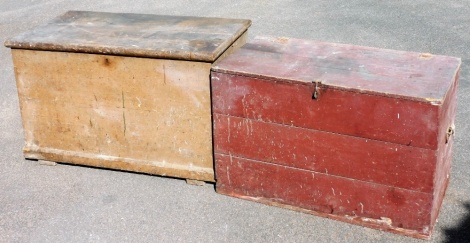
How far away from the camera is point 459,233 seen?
416 centimetres

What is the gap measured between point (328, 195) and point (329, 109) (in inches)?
24.2

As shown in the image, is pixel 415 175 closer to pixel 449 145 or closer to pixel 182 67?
pixel 449 145

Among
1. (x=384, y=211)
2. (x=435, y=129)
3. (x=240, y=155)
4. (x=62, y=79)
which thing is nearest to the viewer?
(x=435, y=129)

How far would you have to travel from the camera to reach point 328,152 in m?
4.13

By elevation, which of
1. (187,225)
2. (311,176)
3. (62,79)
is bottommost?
(187,225)

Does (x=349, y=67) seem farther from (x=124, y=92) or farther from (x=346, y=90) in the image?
(x=124, y=92)

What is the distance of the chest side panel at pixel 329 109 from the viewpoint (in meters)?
3.81

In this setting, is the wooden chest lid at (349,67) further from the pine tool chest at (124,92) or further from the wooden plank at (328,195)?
the wooden plank at (328,195)

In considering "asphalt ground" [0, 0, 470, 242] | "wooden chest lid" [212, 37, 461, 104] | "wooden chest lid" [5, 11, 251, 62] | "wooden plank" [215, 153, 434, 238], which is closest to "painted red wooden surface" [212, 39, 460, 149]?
"wooden chest lid" [212, 37, 461, 104]

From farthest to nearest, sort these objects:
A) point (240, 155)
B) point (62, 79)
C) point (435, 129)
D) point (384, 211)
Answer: point (62, 79)
point (240, 155)
point (384, 211)
point (435, 129)

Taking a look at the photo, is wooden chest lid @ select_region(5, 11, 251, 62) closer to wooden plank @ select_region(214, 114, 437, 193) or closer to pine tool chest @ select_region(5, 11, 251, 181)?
pine tool chest @ select_region(5, 11, 251, 181)

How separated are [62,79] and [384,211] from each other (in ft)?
7.92

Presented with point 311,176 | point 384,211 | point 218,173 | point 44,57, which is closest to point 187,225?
point 218,173

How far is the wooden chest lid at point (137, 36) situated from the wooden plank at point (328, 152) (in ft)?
1.69
